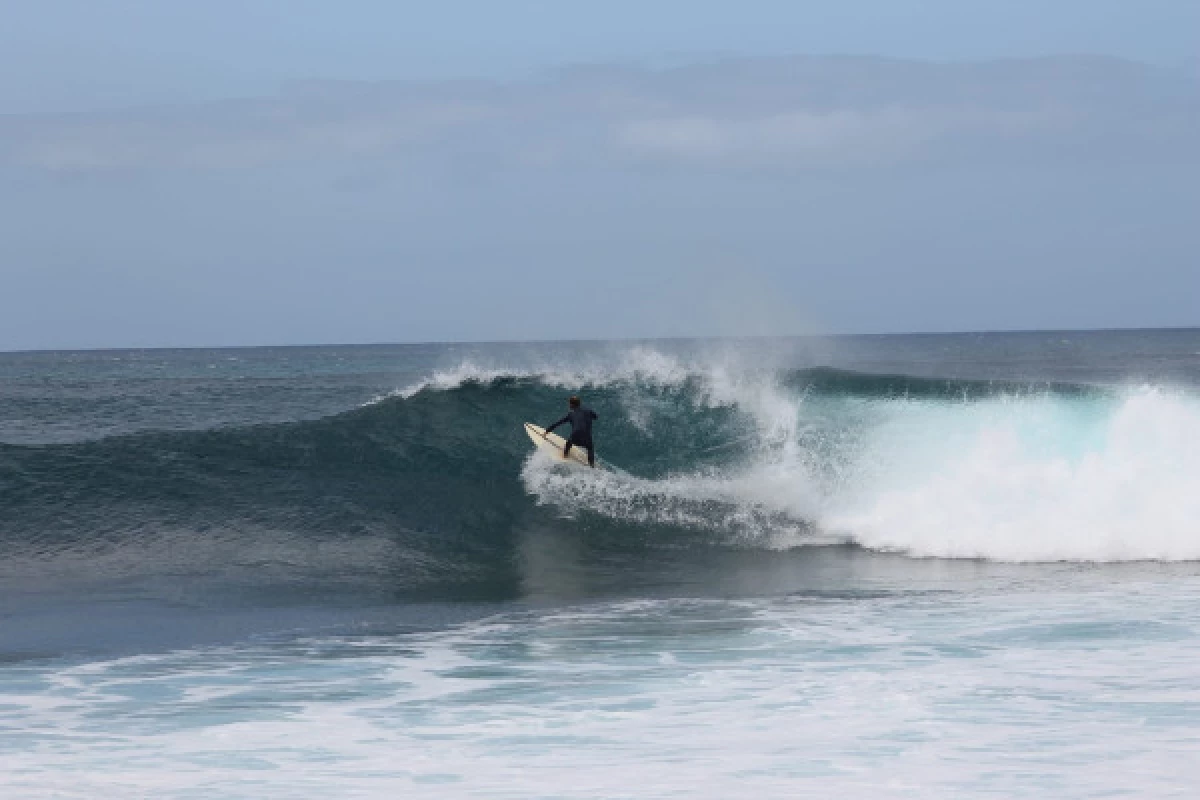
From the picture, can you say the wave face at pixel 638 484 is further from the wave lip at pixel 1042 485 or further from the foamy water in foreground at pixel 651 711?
the foamy water in foreground at pixel 651 711

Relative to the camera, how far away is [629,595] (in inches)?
503

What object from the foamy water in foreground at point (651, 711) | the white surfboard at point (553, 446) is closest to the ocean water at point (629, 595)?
the foamy water in foreground at point (651, 711)

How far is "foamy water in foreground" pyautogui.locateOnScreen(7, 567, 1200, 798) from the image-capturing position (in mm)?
7016

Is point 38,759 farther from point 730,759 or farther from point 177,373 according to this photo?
point 177,373

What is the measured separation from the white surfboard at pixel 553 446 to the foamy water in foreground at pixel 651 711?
6.86m

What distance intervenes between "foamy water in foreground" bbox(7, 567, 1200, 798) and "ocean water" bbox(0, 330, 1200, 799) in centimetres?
3

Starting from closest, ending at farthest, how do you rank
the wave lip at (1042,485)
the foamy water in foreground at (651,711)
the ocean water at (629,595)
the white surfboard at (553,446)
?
the foamy water in foreground at (651,711) → the ocean water at (629,595) → the wave lip at (1042,485) → the white surfboard at (553,446)

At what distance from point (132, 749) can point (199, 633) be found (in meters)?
3.47

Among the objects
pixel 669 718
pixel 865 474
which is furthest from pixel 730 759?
pixel 865 474

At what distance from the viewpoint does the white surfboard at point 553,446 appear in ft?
59.7

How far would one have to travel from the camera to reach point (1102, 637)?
32.9 feet

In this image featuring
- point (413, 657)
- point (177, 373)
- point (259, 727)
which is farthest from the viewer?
point (177, 373)

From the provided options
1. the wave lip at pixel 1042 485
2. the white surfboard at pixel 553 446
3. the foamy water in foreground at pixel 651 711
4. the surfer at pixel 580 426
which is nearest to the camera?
the foamy water in foreground at pixel 651 711

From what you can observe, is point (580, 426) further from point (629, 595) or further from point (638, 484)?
point (629, 595)
